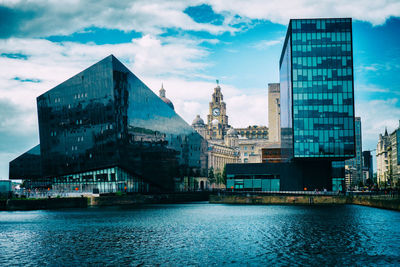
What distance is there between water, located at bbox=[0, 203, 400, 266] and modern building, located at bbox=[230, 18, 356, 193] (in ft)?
176

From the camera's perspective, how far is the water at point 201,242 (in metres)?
36.5

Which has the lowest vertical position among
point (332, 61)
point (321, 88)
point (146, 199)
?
point (146, 199)

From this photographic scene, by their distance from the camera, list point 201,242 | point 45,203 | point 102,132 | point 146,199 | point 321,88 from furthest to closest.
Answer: point 146,199 < point 321,88 < point 102,132 < point 45,203 < point 201,242

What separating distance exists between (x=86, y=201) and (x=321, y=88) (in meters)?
57.4

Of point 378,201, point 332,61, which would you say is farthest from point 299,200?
point 332,61

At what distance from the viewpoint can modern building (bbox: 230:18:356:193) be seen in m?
118

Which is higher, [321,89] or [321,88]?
[321,88]

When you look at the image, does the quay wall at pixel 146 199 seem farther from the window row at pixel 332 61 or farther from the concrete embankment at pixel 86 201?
the window row at pixel 332 61

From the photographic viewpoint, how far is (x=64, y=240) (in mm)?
47250

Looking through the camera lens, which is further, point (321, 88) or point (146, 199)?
point (146, 199)

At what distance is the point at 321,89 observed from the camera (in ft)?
390

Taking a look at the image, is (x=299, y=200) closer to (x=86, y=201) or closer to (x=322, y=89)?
(x=322, y=89)

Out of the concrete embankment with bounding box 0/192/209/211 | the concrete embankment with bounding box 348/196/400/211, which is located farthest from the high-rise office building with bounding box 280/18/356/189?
the concrete embankment with bounding box 0/192/209/211

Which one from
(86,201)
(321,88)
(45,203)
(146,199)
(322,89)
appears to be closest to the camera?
(45,203)
